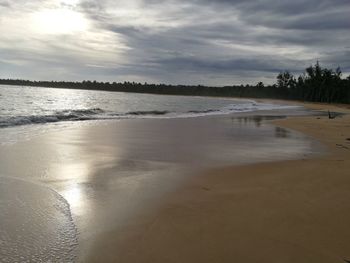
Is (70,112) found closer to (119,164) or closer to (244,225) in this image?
(119,164)

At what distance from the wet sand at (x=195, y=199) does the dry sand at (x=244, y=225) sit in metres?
0.01

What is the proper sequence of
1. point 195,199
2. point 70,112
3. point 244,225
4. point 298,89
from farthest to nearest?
point 298,89, point 70,112, point 195,199, point 244,225

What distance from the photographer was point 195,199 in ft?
16.8

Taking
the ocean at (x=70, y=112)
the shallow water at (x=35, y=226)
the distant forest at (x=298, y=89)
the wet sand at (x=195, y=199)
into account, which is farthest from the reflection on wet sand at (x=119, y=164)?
the distant forest at (x=298, y=89)

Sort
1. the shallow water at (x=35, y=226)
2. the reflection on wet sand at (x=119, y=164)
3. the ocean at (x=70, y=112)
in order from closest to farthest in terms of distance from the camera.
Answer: the shallow water at (x=35, y=226) → the reflection on wet sand at (x=119, y=164) → the ocean at (x=70, y=112)

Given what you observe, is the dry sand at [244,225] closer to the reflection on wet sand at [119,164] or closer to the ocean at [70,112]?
the reflection on wet sand at [119,164]

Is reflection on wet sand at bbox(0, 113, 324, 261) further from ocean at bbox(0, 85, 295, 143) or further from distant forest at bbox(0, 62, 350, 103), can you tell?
distant forest at bbox(0, 62, 350, 103)

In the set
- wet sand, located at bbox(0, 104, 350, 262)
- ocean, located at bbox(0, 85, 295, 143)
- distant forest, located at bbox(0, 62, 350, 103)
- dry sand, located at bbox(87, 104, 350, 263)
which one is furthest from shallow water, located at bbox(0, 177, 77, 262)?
distant forest, located at bbox(0, 62, 350, 103)

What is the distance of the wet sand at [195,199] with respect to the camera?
3523 millimetres

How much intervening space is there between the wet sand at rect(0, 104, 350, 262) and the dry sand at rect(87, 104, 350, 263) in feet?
0.04

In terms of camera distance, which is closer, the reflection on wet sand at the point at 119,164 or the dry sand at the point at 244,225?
the dry sand at the point at 244,225

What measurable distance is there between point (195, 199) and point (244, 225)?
3.67 ft

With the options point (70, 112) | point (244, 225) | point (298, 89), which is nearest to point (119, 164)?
point (244, 225)

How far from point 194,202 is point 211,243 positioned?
134 cm
